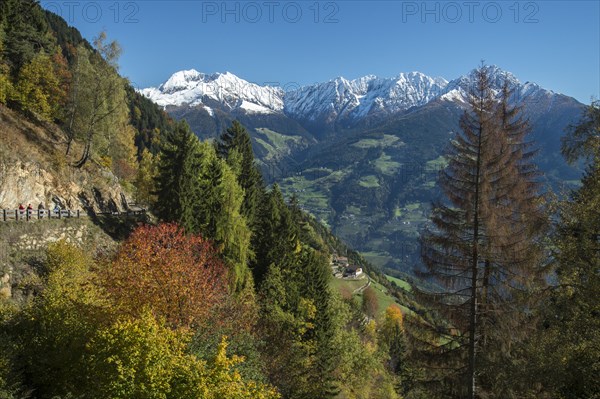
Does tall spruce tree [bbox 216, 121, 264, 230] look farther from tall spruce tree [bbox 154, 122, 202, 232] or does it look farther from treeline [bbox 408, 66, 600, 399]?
treeline [bbox 408, 66, 600, 399]

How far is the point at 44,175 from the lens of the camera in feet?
120

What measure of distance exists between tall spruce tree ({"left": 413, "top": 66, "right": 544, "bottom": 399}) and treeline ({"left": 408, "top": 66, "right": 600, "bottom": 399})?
0.05 meters

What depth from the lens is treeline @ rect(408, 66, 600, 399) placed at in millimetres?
16953

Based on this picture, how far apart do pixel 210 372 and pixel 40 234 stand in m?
24.4

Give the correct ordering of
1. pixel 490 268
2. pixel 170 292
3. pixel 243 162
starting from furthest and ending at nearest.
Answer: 1. pixel 243 162
2. pixel 170 292
3. pixel 490 268

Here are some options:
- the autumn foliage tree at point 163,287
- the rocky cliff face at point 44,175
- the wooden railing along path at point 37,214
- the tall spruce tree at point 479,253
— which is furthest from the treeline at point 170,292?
the tall spruce tree at point 479,253

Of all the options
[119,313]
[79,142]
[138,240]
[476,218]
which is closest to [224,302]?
[138,240]

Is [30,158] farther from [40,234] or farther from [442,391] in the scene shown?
[442,391]

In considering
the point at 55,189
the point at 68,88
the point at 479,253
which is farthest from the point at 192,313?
the point at 68,88

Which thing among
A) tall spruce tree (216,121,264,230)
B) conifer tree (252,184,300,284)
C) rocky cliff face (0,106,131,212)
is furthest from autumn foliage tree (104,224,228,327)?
tall spruce tree (216,121,264,230)

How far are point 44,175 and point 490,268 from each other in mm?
36052

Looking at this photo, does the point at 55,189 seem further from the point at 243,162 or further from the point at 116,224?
the point at 243,162

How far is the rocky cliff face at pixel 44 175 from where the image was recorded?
109 feet

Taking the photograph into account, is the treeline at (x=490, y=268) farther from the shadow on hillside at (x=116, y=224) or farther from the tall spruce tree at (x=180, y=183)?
the shadow on hillside at (x=116, y=224)
